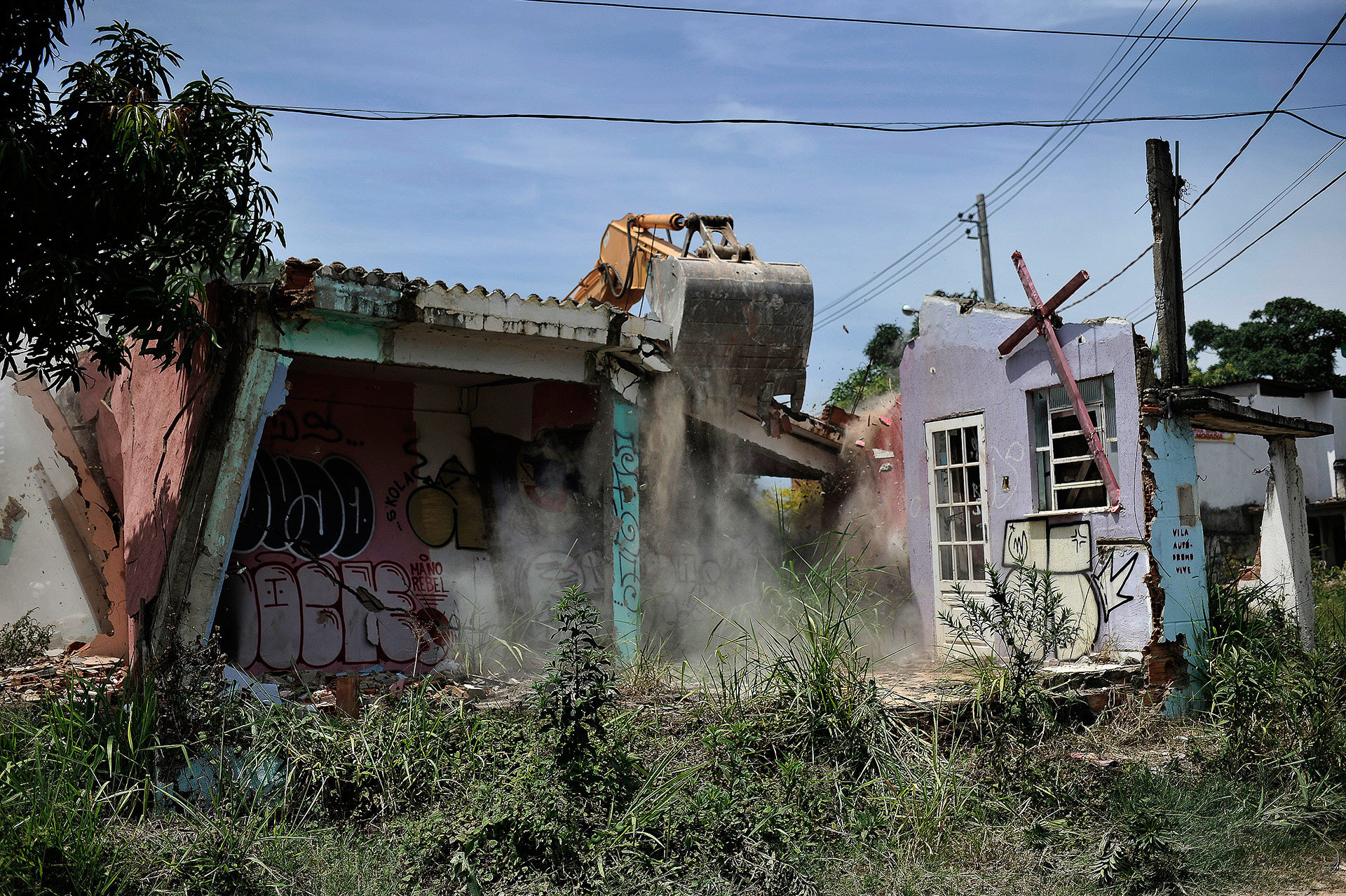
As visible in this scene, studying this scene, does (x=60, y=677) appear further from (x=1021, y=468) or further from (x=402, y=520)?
(x=1021, y=468)

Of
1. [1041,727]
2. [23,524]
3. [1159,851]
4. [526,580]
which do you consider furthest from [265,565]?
[1159,851]

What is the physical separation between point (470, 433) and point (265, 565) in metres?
2.59

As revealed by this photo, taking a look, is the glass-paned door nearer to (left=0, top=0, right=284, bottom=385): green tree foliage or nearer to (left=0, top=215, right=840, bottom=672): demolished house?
(left=0, top=215, right=840, bottom=672): demolished house

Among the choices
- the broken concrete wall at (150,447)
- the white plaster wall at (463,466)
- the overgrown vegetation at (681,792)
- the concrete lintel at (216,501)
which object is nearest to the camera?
the overgrown vegetation at (681,792)

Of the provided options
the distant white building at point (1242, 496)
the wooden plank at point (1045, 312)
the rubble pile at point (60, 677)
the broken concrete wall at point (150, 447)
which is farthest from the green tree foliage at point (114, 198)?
the distant white building at point (1242, 496)

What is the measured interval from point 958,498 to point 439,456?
5.55m

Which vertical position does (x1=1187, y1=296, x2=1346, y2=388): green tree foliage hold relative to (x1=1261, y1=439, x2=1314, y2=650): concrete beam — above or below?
above

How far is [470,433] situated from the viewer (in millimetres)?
11156

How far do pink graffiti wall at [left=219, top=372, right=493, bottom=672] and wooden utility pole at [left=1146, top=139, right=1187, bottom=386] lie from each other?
700 centimetres

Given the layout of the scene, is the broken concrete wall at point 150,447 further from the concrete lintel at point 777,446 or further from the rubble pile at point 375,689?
the concrete lintel at point 777,446

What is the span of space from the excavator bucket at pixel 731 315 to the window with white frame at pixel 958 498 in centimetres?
166

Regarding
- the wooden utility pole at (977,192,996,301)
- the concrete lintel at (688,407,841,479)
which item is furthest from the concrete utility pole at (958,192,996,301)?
the concrete lintel at (688,407,841,479)

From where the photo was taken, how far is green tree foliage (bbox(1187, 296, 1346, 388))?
29.8 metres

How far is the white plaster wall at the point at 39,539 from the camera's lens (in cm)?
1071
